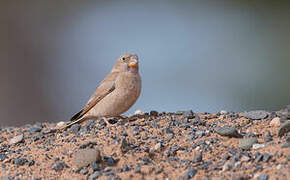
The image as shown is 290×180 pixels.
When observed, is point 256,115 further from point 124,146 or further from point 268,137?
point 124,146

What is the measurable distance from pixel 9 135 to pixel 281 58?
6.11 metres

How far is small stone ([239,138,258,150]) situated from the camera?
391 centimetres

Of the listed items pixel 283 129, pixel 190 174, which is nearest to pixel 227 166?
pixel 190 174

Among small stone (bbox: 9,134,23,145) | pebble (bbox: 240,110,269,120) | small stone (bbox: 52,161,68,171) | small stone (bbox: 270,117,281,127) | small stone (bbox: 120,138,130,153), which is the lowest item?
small stone (bbox: 52,161,68,171)

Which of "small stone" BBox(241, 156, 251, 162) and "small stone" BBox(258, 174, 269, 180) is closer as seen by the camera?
"small stone" BBox(258, 174, 269, 180)

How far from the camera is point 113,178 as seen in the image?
3580 mm

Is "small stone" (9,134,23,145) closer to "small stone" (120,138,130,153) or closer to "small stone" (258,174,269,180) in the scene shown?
"small stone" (120,138,130,153)

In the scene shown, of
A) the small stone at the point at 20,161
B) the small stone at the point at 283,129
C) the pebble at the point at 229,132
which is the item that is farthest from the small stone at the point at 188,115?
the small stone at the point at 20,161

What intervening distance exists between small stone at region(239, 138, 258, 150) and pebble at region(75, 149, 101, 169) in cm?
121

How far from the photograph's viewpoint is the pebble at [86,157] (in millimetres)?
3842

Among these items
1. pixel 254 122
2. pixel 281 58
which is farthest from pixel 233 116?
pixel 281 58

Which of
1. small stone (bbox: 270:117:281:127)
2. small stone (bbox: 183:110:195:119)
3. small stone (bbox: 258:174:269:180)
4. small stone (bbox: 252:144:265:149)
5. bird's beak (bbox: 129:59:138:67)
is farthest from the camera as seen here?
bird's beak (bbox: 129:59:138:67)

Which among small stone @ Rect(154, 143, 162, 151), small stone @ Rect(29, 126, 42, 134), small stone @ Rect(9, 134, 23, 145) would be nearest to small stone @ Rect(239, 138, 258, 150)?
small stone @ Rect(154, 143, 162, 151)

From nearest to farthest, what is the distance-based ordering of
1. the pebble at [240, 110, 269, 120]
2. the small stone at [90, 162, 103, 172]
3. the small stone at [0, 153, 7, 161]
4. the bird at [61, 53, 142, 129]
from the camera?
the small stone at [90, 162, 103, 172] < the small stone at [0, 153, 7, 161] < the pebble at [240, 110, 269, 120] < the bird at [61, 53, 142, 129]
